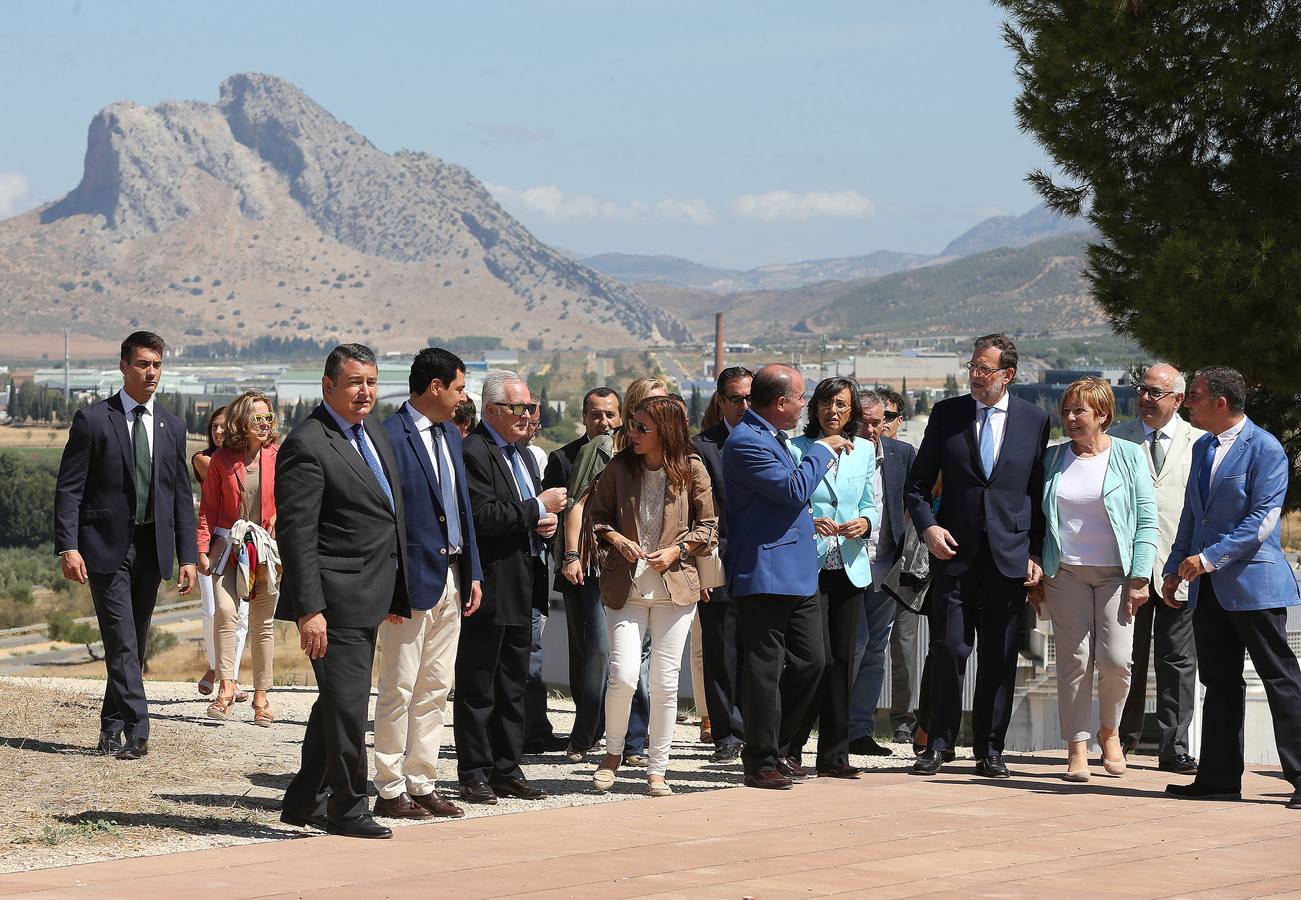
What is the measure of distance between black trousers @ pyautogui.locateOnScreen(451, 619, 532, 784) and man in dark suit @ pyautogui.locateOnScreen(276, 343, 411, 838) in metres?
0.93

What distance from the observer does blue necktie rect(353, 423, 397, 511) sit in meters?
6.19

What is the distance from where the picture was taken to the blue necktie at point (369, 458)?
6.19 metres

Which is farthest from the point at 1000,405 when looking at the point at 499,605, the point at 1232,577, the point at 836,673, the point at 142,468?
the point at 142,468

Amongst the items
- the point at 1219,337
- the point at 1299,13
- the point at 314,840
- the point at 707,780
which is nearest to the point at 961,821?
the point at 707,780

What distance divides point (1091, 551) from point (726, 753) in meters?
2.15

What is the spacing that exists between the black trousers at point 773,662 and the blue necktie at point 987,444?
1069mm

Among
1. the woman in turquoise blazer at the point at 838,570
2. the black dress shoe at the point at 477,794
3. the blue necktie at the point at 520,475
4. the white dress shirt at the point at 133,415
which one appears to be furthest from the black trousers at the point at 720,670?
the white dress shirt at the point at 133,415

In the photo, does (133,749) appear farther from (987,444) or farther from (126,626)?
(987,444)

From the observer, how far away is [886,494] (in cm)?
845

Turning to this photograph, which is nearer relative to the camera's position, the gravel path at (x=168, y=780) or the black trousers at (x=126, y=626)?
the gravel path at (x=168, y=780)

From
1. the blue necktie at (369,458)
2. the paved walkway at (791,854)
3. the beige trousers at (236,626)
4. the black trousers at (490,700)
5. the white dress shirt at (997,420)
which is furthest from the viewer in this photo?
the beige trousers at (236,626)

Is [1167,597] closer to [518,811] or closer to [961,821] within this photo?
[961,821]

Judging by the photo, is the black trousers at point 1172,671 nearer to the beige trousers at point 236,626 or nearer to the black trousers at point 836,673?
the black trousers at point 836,673

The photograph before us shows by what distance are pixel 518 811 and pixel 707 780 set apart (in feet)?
4.12
